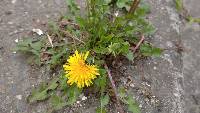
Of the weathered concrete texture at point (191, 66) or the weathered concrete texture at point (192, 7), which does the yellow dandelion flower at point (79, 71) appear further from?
the weathered concrete texture at point (192, 7)

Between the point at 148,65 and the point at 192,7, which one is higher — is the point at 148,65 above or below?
→ below

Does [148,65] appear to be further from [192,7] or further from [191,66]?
[192,7]

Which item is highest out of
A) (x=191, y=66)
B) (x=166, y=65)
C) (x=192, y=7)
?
(x=192, y=7)

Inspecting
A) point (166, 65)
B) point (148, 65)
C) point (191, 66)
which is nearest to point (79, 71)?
point (148, 65)

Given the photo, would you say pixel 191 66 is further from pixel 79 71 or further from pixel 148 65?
pixel 79 71

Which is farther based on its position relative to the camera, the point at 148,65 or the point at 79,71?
the point at 148,65

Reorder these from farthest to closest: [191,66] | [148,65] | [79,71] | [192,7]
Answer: [192,7] < [191,66] < [148,65] < [79,71]

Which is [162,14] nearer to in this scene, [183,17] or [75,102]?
[183,17]

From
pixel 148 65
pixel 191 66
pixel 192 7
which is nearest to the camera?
pixel 148 65
